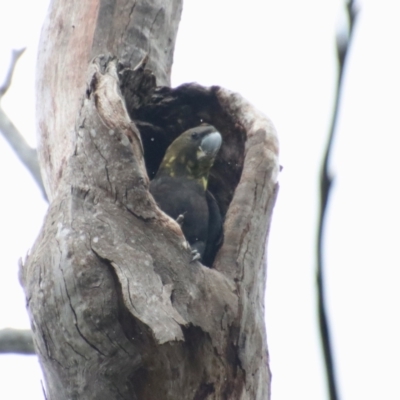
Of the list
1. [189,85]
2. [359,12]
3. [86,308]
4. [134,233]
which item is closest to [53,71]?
[189,85]

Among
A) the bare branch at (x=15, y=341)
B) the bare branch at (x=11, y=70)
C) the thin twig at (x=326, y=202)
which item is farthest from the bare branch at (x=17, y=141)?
the thin twig at (x=326, y=202)

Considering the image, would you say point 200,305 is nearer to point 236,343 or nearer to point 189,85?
point 236,343

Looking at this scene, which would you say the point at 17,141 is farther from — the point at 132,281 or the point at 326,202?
the point at 326,202

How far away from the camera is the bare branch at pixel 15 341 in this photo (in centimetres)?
393

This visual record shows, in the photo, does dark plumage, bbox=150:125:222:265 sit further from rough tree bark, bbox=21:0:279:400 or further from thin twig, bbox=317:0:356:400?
thin twig, bbox=317:0:356:400

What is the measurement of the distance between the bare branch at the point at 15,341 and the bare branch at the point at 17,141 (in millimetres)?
831

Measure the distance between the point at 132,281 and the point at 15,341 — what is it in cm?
180

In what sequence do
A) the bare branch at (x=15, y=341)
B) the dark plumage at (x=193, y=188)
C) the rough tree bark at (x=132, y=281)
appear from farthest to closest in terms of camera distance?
the bare branch at (x=15, y=341)
the dark plumage at (x=193, y=188)
the rough tree bark at (x=132, y=281)

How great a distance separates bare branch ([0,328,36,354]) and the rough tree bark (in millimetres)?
1185

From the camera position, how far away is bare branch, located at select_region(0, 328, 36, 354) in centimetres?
393

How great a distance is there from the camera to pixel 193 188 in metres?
3.71

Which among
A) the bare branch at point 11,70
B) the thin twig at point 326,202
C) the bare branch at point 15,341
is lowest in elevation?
the thin twig at point 326,202

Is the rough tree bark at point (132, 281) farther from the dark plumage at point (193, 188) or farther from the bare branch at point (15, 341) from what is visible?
the bare branch at point (15, 341)

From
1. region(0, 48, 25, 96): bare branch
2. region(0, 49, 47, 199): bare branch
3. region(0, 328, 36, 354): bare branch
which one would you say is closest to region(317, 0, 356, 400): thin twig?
region(0, 328, 36, 354): bare branch
